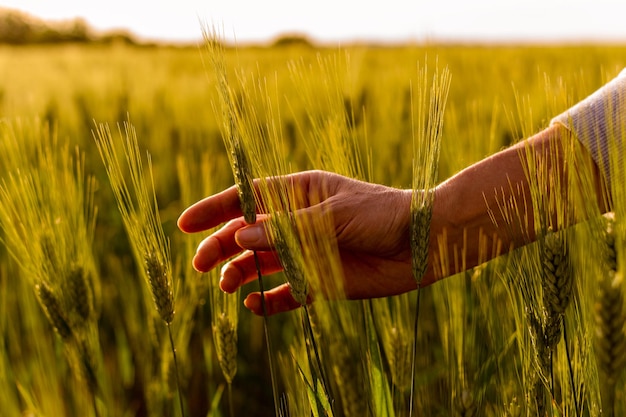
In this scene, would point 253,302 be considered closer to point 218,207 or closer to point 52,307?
point 218,207

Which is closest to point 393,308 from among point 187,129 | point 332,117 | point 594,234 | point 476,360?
point 476,360

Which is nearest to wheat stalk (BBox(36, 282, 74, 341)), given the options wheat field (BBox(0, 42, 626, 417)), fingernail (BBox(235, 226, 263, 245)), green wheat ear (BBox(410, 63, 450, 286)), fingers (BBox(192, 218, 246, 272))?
wheat field (BBox(0, 42, 626, 417))

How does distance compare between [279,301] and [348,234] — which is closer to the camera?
[348,234]

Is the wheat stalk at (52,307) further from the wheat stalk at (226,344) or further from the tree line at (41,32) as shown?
the tree line at (41,32)

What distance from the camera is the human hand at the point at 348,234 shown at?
41.0 inches

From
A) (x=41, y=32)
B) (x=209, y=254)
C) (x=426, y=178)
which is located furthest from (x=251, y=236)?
(x=41, y=32)

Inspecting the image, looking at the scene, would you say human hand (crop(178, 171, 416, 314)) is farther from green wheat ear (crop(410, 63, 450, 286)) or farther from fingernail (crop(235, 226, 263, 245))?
green wheat ear (crop(410, 63, 450, 286))

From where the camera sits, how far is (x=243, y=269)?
121cm

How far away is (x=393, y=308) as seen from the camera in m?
1.19

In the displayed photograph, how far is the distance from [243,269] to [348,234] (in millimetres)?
259

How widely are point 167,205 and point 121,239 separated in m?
0.24

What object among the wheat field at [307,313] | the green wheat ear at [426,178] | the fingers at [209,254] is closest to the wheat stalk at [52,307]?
the wheat field at [307,313]

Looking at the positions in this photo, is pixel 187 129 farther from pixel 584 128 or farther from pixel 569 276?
pixel 569 276

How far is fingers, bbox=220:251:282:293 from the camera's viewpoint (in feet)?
3.60
